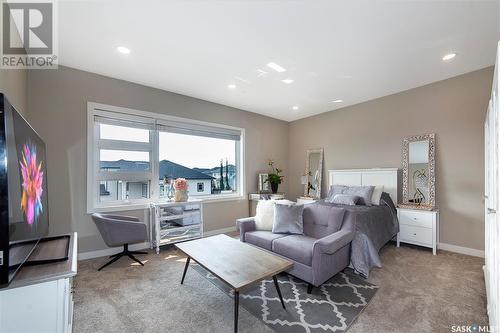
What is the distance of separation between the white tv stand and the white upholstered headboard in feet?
14.8

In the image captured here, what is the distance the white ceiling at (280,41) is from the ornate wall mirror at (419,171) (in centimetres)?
98

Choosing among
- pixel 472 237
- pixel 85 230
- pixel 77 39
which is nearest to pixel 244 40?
pixel 77 39

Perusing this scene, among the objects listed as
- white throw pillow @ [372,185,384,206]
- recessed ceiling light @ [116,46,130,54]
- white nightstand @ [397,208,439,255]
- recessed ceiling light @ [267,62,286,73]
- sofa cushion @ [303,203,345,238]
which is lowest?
white nightstand @ [397,208,439,255]

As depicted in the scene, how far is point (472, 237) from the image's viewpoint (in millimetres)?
3301

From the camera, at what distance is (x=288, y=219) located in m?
3.00

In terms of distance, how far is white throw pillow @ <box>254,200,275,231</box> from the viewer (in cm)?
315

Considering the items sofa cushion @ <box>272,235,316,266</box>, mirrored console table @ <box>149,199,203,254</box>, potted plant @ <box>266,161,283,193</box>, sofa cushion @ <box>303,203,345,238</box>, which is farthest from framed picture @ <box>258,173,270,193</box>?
sofa cushion @ <box>272,235,316,266</box>

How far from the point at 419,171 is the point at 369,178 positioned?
2.59 feet

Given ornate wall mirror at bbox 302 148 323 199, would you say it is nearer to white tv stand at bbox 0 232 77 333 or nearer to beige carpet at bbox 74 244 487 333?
beige carpet at bbox 74 244 487 333

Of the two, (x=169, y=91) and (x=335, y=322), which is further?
(x=169, y=91)

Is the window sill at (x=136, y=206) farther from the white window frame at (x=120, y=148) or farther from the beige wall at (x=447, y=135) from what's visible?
the beige wall at (x=447, y=135)

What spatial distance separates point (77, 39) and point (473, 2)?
390 cm

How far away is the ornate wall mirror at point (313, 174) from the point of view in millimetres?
5223

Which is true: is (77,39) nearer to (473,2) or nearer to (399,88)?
(473,2)
